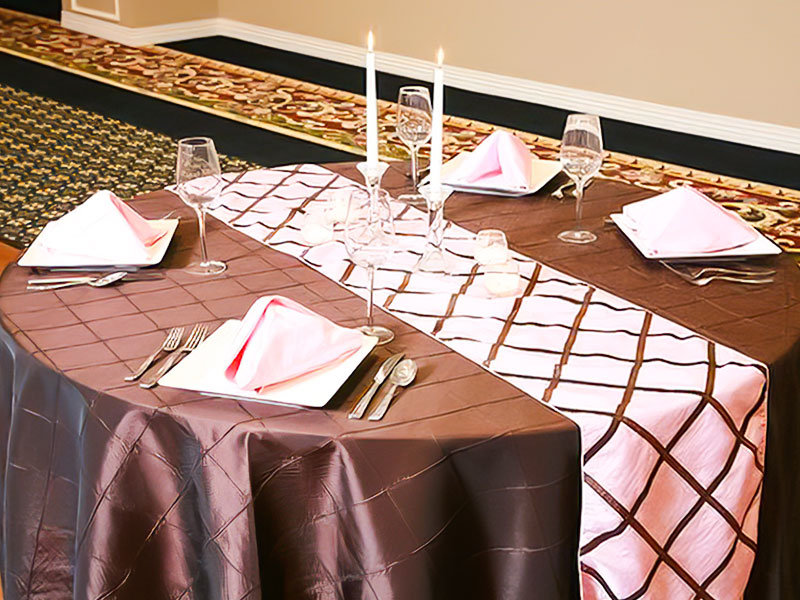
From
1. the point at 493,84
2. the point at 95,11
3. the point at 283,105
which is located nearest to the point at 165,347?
the point at 283,105

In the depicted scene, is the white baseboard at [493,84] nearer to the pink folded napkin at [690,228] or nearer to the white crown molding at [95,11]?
the white crown molding at [95,11]

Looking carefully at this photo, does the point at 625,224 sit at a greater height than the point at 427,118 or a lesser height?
lesser

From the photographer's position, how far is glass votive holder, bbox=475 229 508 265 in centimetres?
171

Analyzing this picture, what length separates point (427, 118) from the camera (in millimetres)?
1953

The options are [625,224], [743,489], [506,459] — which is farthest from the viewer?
[625,224]

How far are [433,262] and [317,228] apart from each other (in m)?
0.24

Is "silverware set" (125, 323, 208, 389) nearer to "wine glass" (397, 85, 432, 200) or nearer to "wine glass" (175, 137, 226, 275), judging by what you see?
"wine glass" (175, 137, 226, 275)

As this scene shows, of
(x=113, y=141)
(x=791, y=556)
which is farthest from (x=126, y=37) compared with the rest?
(x=791, y=556)

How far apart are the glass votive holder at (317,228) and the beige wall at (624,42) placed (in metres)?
3.61

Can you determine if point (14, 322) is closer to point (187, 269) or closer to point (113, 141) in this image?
point (187, 269)

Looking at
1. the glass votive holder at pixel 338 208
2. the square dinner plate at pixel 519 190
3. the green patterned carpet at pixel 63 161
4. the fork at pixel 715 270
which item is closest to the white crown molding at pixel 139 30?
the green patterned carpet at pixel 63 161

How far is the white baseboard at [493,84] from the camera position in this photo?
5098mm

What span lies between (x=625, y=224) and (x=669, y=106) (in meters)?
3.70

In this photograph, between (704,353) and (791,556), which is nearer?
(704,353)
